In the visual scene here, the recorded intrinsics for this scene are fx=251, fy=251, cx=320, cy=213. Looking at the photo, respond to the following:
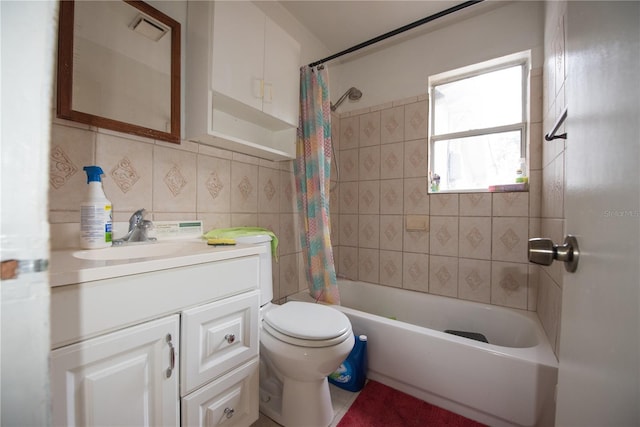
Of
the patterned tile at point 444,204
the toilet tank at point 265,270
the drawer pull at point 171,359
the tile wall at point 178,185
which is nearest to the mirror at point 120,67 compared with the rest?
the tile wall at point 178,185

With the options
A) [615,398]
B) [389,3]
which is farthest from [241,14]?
[615,398]

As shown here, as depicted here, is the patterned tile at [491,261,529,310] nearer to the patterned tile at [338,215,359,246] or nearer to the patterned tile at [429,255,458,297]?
the patterned tile at [429,255,458,297]

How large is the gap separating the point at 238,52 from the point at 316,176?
30.5 inches

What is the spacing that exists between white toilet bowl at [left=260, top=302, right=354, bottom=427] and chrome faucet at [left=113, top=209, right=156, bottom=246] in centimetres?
63

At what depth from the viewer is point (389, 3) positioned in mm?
1663

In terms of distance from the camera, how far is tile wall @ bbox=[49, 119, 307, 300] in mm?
909

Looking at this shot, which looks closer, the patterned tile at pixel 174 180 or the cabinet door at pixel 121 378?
the cabinet door at pixel 121 378

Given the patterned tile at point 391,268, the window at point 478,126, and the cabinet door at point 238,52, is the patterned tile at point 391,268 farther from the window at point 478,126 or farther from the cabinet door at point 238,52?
the cabinet door at point 238,52

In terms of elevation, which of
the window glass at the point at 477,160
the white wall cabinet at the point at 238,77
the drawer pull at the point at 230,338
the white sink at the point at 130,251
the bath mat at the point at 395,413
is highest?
the white wall cabinet at the point at 238,77

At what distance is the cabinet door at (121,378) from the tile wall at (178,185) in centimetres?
56

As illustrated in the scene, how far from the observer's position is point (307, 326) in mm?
1070

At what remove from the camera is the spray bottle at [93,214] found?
85 centimetres

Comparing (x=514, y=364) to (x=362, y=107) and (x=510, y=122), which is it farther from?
(x=362, y=107)

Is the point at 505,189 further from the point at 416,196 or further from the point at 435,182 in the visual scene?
the point at 416,196
